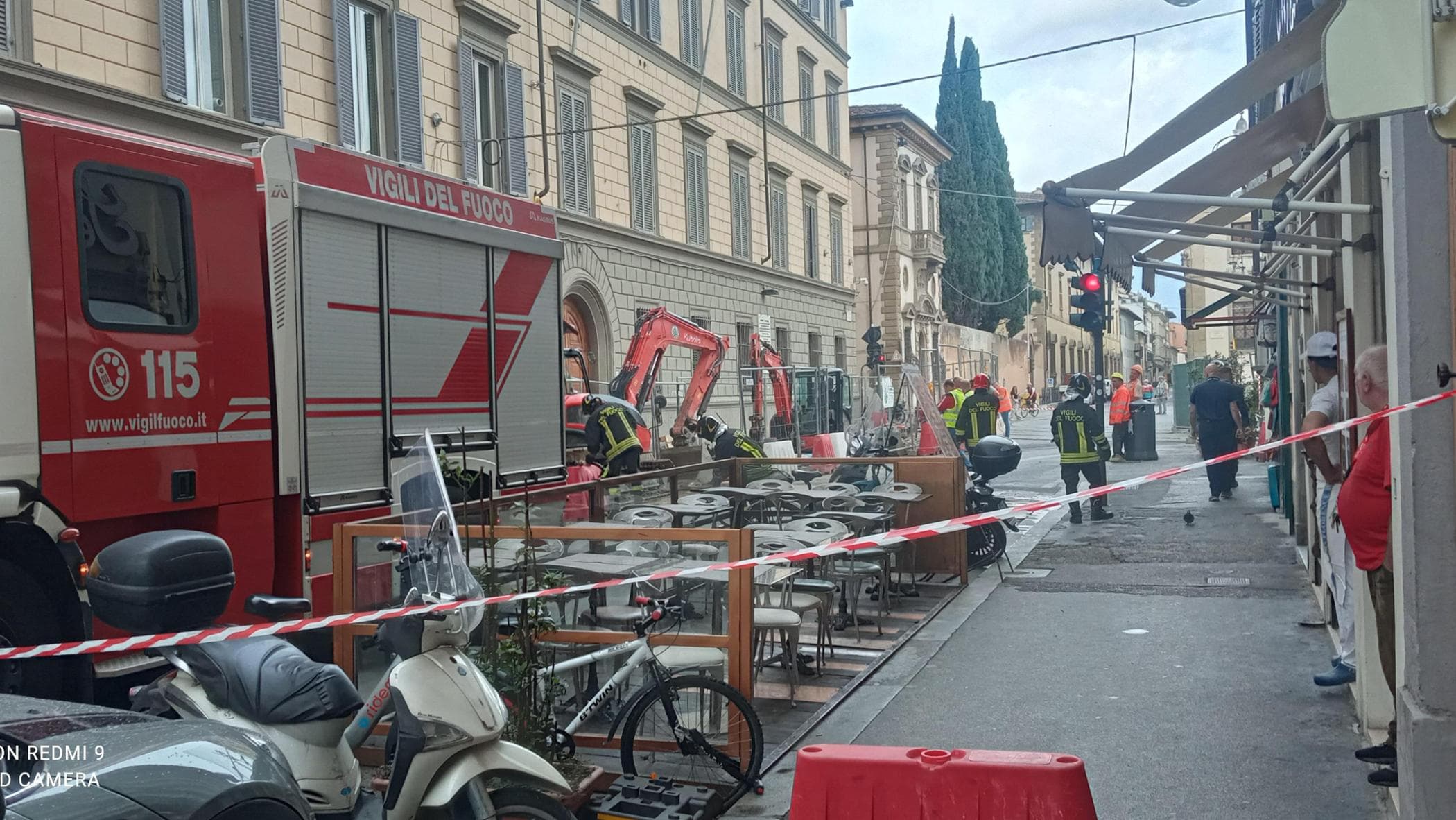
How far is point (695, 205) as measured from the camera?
1053 inches

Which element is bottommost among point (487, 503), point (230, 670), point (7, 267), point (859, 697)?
point (859, 697)

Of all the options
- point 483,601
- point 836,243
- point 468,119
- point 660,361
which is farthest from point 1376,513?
point 836,243

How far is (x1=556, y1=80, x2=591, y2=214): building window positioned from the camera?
2116cm

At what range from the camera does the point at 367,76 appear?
1652cm

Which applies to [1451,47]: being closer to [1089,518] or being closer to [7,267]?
[7,267]

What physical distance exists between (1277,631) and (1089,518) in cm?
721

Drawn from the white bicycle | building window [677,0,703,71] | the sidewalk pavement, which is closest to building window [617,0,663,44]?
building window [677,0,703,71]

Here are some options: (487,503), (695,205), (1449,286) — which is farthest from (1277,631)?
(695,205)

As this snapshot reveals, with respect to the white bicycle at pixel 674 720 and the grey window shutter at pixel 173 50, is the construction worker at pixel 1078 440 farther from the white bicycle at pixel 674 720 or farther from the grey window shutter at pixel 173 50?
the grey window shutter at pixel 173 50

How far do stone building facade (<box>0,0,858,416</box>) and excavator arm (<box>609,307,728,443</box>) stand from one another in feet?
9.93

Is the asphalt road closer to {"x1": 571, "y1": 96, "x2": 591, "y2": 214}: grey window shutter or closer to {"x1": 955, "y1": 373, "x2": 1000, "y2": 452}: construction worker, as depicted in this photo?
{"x1": 955, "y1": 373, "x2": 1000, "y2": 452}: construction worker

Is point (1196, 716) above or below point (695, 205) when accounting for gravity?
below

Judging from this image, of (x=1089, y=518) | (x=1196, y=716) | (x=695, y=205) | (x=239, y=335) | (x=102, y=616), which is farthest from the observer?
(x=695, y=205)

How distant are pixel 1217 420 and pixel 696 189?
13633mm
